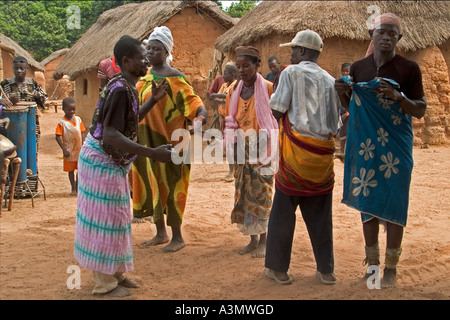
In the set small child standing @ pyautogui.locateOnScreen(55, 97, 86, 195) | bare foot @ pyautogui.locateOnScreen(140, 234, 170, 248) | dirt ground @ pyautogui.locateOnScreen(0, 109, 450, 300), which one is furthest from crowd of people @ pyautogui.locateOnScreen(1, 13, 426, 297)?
small child standing @ pyautogui.locateOnScreen(55, 97, 86, 195)

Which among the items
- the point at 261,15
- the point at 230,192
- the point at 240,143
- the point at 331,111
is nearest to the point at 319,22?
the point at 261,15

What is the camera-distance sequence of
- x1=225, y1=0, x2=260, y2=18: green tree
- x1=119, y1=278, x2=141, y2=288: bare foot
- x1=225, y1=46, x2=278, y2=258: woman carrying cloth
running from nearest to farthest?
x1=119, y1=278, x2=141, y2=288: bare foot < x1=225, y1=46, x2=278, y2=258: woman carrying cloth < x1=225, y1=0, x2=260, y2=18: green tree

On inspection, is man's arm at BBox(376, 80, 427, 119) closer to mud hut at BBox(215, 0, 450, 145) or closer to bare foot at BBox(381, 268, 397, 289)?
bare foot at BBox(381, 268, 397, 289)

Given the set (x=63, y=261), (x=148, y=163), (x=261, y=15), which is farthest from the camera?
(x=261, y=15)

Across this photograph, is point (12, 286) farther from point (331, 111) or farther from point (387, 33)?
point (387, 33)

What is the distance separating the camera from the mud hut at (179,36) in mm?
15127

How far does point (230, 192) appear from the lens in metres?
8.45

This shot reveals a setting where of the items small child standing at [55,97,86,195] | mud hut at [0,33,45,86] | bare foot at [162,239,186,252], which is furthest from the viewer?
mud hut at [0,33,45,86]

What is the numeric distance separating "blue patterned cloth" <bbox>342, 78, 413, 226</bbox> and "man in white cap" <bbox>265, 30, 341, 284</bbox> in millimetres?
233

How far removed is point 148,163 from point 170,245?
845 mm

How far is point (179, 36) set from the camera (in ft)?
50.0

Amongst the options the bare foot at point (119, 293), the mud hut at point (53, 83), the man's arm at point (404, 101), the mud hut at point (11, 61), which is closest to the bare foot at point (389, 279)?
the man's arm at point (404, 101)

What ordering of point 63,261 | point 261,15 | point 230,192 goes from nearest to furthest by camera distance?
point 63,261
point 230,192
point 261,15

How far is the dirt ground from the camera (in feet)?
13.8
